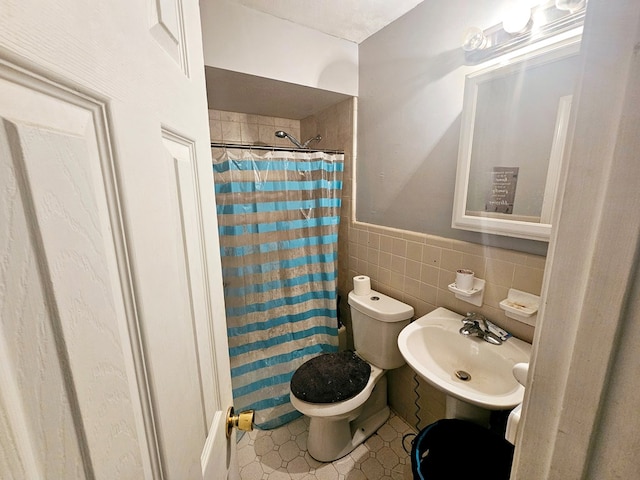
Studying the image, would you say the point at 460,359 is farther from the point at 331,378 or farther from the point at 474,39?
the point at 474,39

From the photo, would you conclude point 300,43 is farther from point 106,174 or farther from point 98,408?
Result: point 98,408

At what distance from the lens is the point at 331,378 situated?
142 cm

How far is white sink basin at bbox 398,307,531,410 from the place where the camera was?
3.03ft

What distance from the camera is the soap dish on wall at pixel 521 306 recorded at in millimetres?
1005

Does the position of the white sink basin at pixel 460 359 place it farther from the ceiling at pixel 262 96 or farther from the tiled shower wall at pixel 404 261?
the ceiling at pixel 262 96

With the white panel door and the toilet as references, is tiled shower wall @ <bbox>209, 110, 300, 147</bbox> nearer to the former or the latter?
the toilet

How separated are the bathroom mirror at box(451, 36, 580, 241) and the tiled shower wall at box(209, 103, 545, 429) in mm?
148

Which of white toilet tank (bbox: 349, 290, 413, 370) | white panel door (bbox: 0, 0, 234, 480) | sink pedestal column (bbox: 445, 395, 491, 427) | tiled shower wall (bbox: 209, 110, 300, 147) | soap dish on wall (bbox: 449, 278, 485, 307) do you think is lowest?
sink pedestal column (bbox: 445, 395, 491, 427)

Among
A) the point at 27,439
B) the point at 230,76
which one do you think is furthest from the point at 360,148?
the point at 27,439

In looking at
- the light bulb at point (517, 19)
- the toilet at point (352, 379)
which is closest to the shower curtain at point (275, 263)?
the toilet at point (352, 379)

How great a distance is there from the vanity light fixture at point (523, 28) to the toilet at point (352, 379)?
122 cm

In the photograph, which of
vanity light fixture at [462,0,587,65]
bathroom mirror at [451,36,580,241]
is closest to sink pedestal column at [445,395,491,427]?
bathroom mirror at [451,36,580,241]

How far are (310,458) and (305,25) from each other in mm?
2406

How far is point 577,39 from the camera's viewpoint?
2.66 feet
